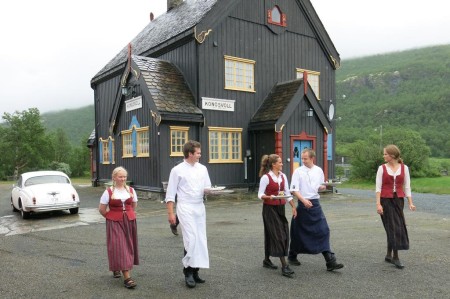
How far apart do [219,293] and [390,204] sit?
3151mm

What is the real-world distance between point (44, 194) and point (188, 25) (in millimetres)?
9279

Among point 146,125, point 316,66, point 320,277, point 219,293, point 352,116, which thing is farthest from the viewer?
point 352,116

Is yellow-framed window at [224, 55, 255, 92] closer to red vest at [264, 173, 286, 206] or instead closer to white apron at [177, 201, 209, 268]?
red vest at [264, 173, 286, 206]

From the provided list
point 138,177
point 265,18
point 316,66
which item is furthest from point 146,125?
point 316,66

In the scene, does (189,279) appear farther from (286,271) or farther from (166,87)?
(166,87)

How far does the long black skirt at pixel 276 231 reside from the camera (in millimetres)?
6078

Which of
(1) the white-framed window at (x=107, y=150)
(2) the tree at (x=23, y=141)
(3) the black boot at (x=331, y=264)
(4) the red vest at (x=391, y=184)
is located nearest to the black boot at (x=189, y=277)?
(3) the black boot at (x=331, y=264)

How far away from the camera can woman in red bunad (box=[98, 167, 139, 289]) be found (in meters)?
5.60

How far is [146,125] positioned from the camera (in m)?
16.6

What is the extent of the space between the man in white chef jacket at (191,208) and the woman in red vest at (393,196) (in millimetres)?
2839

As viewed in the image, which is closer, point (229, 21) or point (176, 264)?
point (176, 264)

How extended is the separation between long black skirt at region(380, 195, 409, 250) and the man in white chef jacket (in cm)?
296

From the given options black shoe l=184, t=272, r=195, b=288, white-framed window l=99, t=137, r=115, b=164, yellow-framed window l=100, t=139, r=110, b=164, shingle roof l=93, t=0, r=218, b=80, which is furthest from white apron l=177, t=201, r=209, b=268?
yellow-framed window l=100, t=139, r=110, b=164

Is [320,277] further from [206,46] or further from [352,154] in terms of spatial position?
[352,154]
